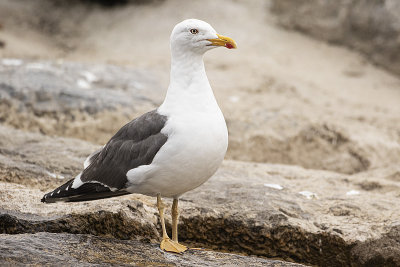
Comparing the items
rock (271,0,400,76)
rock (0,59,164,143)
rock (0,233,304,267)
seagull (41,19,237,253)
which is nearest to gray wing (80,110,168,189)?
seagull (41,19,237,253)

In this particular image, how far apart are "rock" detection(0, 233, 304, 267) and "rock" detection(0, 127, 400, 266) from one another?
245mm

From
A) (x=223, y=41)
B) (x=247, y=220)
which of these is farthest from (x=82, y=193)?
(x=223, y=41)

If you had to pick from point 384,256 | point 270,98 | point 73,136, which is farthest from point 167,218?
point 270,98

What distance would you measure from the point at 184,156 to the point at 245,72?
5.19 metres

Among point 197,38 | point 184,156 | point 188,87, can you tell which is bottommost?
point 184,156

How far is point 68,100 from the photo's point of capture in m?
6.32

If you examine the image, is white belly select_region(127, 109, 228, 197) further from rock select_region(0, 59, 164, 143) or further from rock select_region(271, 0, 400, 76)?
rock select_region(271, 0, 400, 76)

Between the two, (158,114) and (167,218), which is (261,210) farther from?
(158,114)

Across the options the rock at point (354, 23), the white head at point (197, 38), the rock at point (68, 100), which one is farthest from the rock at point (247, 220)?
the rock at point (354, 23)

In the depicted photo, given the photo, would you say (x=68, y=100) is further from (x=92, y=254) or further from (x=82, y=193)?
(x=92, y=254)

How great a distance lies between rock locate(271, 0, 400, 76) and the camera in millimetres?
9250

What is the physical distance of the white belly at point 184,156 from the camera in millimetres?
3328

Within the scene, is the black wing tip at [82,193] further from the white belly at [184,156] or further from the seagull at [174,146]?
the white belly at [184,156]

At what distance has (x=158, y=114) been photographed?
3.58m
